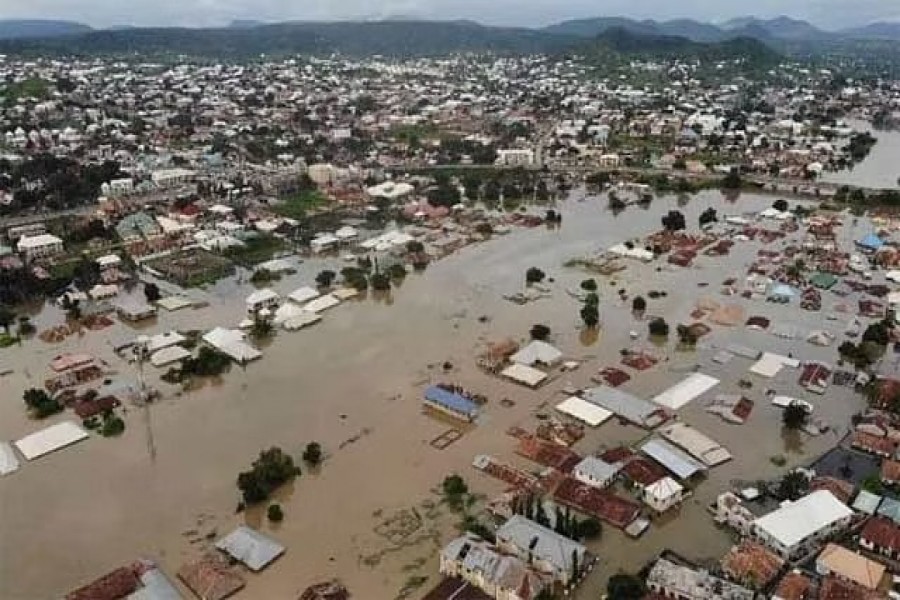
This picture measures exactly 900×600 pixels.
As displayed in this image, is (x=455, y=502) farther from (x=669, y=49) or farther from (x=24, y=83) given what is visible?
(x=669, y=49)

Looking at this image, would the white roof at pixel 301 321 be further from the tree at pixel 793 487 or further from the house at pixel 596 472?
the tree at pixel 793 487

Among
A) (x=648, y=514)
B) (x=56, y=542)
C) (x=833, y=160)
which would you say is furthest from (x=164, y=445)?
(x=833, y=160)

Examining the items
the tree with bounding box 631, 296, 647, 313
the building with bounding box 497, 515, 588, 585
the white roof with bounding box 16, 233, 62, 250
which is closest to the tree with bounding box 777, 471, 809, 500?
the building with bounding box 497, 515, 588, 585

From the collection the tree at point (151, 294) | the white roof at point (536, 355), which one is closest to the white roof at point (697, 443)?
the white roof at point (536, 355)

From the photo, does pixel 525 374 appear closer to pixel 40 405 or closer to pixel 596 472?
pixel 596 472

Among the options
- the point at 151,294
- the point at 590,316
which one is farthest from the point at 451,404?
the point at 151,294

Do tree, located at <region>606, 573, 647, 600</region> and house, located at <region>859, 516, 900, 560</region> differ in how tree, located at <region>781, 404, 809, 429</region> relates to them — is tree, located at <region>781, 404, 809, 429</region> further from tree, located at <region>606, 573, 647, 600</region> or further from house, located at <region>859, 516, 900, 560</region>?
tree, located at <region>606, 573, 647, 600</region>
